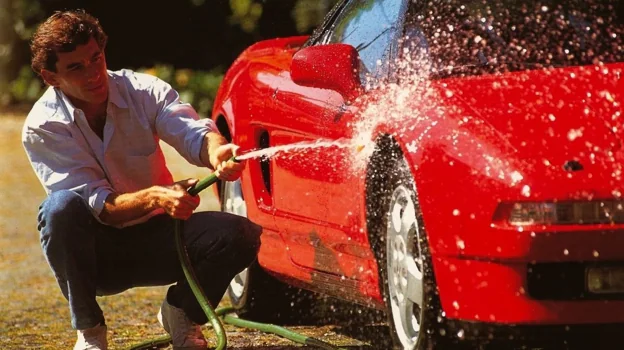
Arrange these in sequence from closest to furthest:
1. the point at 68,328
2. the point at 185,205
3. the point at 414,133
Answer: the point at 414,133, the point at 185,205, the point at 68,328

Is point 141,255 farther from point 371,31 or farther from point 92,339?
point 371,31

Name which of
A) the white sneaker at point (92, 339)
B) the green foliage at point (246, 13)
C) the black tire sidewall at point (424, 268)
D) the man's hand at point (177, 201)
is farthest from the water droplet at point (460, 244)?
the green foliage at point (246, 13)

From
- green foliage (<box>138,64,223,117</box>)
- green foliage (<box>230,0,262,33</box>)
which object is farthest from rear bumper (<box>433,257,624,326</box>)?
green foliage (<box>230,0,262,33</box>)

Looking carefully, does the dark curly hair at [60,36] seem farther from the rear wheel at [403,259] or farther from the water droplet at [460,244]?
the water droplet at [460,244]

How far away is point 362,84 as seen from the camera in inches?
239

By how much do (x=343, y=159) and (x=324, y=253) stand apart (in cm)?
50

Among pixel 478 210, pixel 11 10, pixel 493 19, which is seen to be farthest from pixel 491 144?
pixel 11 10

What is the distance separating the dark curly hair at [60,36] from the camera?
19.9 feet

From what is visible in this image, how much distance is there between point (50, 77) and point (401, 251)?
1506 mm

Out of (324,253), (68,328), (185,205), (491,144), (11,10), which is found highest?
(491,144)

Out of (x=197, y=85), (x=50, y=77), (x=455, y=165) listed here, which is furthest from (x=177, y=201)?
(x=197, y=85)

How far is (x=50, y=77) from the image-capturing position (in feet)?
20.2

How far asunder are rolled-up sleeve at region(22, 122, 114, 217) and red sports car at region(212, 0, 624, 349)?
82 cm

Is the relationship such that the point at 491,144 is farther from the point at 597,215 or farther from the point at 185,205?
the point at 185,205
